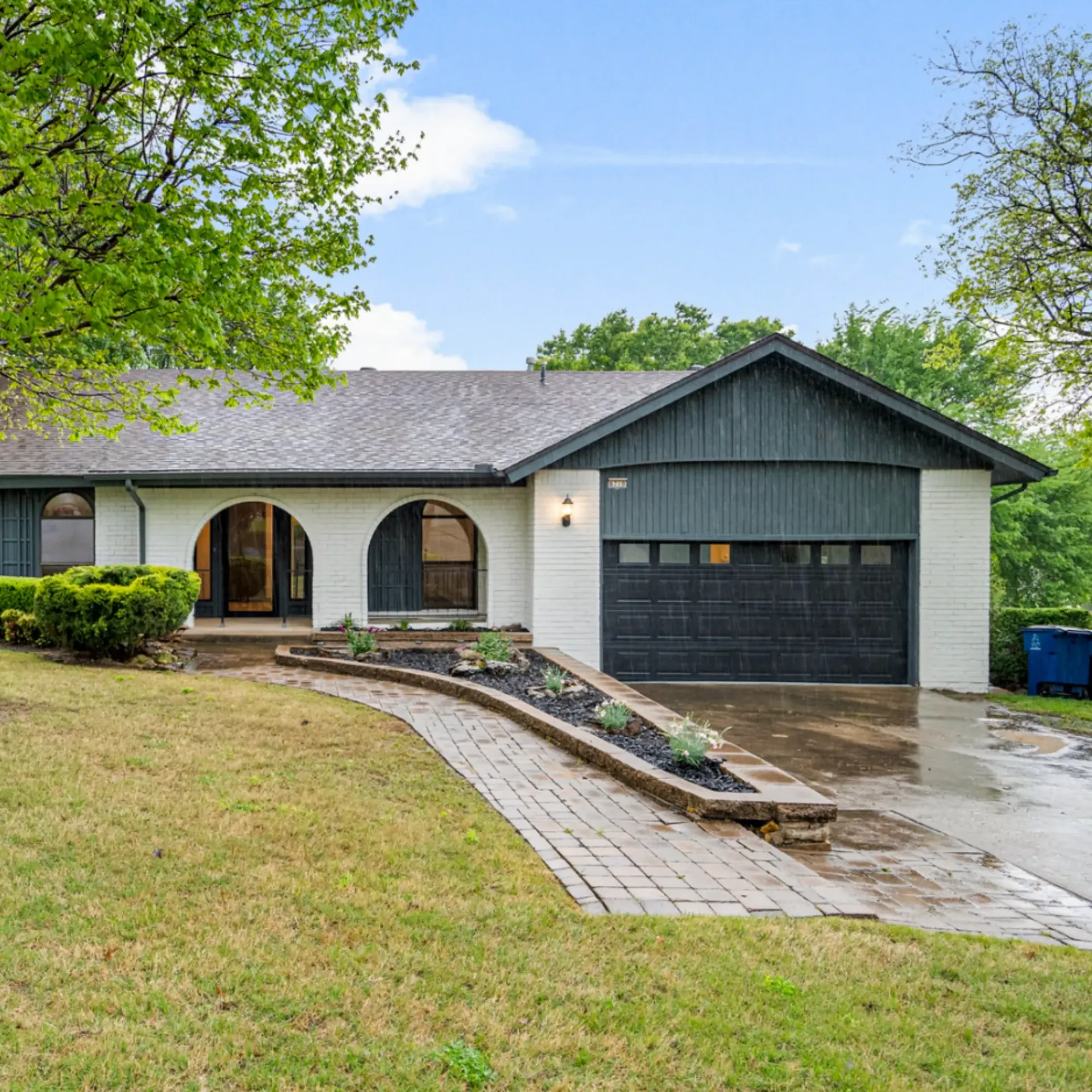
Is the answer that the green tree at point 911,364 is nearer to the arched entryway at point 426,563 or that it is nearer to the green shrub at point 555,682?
the arched entryway at point 426,563

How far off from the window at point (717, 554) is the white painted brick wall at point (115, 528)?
9371mm

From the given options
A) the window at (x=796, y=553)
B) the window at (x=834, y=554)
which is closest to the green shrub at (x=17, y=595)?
the window at (x=796, y=553)

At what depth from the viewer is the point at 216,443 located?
14000 millimetres

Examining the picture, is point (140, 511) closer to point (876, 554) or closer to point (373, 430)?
point (373, 430)

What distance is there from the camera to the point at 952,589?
12.1m

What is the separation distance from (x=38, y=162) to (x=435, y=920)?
557 centimetres

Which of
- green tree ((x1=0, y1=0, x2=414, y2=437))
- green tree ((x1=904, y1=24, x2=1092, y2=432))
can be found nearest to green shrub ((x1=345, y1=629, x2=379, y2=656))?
green tree ((x1=0, y1=0, x2=414, y2=437))

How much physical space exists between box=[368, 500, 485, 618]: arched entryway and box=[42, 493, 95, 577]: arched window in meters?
5.18

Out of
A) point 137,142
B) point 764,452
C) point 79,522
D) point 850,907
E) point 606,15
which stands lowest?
point 850,907

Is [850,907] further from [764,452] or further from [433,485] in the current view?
[433,485]

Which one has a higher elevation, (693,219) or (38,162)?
(693,219)

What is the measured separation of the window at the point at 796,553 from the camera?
40.3ft

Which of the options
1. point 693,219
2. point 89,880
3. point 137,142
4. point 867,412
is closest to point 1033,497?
point 693,219

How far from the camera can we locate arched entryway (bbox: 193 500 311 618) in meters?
15.1
